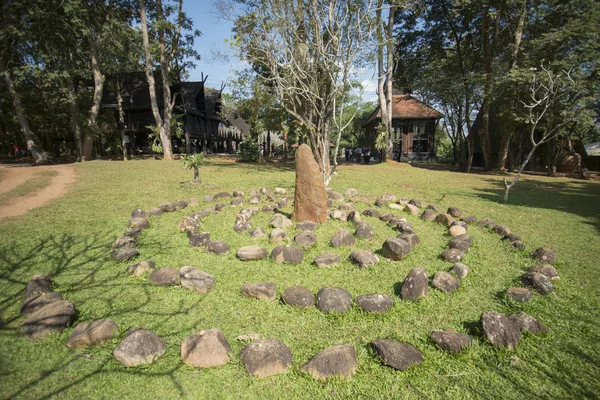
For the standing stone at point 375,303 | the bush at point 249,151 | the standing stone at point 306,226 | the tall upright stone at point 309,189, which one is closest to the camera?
the standing stone at point 375,303

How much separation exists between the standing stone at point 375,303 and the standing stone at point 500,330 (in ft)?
3.42

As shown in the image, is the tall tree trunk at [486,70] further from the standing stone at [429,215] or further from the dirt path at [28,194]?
the dirt path at [28,194]

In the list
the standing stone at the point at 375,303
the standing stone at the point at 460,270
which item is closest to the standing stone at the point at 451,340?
the standing stone at the point at 375,303

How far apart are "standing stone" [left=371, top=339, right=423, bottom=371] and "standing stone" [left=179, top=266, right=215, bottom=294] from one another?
251cm

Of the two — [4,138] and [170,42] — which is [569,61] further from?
[4,138]

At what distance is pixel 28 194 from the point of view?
37.4 ft

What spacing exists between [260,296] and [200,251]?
221 centimetres

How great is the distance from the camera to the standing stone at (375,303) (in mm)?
3730

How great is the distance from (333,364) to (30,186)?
1576 cm

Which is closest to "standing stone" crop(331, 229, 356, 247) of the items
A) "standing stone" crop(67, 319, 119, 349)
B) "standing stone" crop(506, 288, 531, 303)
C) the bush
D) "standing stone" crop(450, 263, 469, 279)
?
"standing stone" crop(450, 263, 469, 279)

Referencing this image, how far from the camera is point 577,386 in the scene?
2.60m

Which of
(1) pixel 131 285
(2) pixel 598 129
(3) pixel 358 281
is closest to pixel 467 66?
(2) pixel 598 129

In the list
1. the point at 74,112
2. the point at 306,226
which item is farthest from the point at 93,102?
the point at 306,226

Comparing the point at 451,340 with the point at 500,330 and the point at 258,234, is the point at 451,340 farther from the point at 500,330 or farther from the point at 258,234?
the point at 258,234
